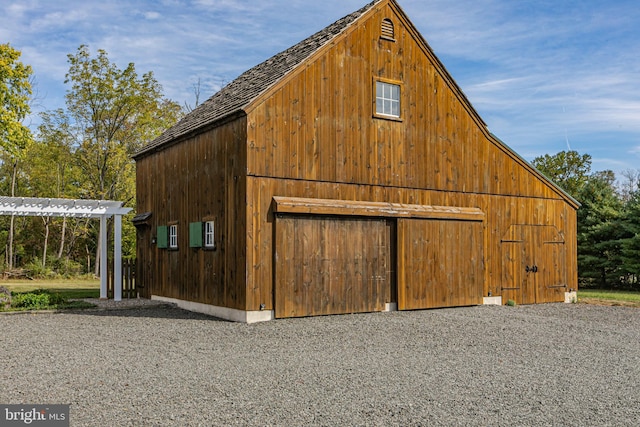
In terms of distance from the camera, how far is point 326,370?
8.33m

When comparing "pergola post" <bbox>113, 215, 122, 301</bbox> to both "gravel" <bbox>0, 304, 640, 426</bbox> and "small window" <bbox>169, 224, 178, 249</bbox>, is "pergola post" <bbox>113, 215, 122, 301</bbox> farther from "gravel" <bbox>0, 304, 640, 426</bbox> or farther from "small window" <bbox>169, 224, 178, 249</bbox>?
"gravel" <bbox>0, 304, 640, 426</bbox>

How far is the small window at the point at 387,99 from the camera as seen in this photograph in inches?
609

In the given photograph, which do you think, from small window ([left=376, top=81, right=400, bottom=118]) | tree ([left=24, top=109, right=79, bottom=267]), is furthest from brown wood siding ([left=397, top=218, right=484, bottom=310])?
tree ([left=24, top=109, right=79, bottom=267])

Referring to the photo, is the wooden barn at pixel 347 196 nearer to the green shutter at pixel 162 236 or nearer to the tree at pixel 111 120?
the green shutter at pixel 162 236

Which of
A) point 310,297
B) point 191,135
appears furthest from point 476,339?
point 191,135

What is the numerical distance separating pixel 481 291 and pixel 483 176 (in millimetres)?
3322

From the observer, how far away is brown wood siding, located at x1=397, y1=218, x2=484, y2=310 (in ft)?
50.4

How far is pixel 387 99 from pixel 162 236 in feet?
24.6

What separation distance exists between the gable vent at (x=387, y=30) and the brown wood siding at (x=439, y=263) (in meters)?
4.81

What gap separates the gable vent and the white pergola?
921 cm

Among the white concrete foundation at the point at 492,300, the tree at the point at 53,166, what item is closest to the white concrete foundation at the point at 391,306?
the white concrete foundation at the point at 492,300

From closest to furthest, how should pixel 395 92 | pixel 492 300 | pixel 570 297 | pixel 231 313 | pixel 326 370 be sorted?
pixel 326 370, pixel 231 313, pixel 395 92, pixel 492 300, pixel 570 297

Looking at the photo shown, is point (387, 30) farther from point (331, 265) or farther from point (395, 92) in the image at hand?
point (331, 265)

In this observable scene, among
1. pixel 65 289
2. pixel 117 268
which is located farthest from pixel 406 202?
pixel 65 289
